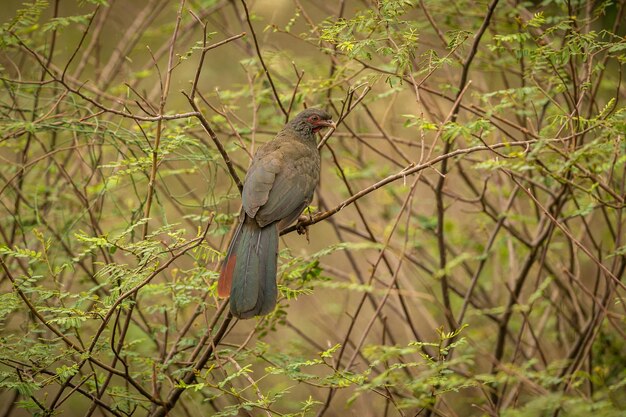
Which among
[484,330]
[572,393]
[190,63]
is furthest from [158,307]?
[190,63]

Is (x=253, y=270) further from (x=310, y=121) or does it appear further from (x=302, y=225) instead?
(x=310, y=121)

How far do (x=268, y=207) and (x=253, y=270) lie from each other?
548 millimetres

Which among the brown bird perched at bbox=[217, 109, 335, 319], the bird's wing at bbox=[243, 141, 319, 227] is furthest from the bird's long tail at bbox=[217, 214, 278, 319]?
the bird's wing at bbox=[243, 141, 319, 227]

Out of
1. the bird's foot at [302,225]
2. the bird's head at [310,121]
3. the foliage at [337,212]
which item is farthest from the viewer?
the bird's head at [310,121]

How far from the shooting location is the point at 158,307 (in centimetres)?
365

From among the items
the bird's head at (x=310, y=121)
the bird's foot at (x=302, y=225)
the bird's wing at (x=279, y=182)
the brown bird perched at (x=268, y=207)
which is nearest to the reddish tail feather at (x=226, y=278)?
the brown bird perched at (x=268, y=207)

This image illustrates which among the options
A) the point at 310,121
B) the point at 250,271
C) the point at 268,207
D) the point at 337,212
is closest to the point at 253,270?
the point at 250,271

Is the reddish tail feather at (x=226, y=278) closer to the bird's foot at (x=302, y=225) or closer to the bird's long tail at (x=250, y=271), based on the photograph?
the bird's long tail at (x=250, y=271)

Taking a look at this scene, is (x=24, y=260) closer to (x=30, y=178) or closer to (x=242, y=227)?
(x=30, y=178)

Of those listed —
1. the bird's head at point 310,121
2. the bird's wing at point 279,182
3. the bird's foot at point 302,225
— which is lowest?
the bird's foot at point 302,225

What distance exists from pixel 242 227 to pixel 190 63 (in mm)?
4479

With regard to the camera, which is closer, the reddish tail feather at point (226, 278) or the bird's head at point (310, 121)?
the reddish tail feather at point (226, 278)

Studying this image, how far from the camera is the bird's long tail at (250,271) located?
130 inches

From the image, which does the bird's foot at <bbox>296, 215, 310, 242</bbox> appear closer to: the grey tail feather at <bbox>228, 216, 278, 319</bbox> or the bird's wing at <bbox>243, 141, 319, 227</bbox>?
the bird's wing at <bbox>243, 141, 319, 227</bbox>
